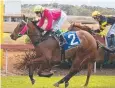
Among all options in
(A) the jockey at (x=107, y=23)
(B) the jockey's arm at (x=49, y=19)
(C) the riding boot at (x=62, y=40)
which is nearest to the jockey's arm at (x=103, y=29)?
(A) the jockey at (x=107, y=23)

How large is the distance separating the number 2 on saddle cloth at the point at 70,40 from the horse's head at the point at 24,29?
71cm

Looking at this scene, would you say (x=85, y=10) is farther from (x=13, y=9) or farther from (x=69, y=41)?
(x=69, y=41)

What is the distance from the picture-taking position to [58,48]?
10859mm

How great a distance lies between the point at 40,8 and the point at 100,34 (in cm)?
268

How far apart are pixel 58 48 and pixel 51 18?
82 cm

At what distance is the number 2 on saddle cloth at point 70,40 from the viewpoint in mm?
10891

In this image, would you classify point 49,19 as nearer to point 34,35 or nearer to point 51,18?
point 51,18

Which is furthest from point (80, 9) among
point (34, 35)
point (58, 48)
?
point (34, 35)

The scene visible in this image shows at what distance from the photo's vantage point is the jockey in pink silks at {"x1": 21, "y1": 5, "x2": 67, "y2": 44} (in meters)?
10.4

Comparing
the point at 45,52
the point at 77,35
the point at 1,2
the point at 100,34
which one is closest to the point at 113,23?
the point at 100,34

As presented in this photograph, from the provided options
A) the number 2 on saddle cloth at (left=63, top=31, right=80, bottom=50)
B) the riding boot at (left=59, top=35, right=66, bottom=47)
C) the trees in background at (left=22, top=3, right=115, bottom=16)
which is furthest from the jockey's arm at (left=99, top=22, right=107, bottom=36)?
the trees in background at (left=22, top=3, right=115, bottom=16)

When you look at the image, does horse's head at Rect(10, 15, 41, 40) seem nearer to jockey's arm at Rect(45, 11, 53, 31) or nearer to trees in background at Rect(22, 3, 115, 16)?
jockey's arm at Rect(45, 11, 53, 31)

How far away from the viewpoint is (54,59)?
10852mm

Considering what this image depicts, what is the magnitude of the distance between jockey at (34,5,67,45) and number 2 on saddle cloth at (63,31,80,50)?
0.44ft
